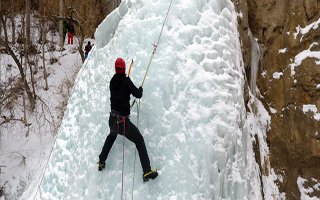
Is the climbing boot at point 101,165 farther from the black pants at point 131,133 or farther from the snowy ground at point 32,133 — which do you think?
the snowy ground at point 32,133

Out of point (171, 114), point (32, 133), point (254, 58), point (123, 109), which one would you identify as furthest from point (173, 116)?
point (32, 133)

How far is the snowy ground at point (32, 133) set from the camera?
1161 cm

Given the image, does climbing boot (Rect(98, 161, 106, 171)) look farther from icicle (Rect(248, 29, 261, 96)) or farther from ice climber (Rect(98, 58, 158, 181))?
icicle (Rect(248, 29, 261, 96))

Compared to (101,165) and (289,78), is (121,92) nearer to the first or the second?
(101,165)

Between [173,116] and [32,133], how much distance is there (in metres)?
9.60

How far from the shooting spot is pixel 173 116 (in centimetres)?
523

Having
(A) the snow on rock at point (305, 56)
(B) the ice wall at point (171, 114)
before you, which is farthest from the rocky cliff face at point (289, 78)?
(B) the ice wall at point (171, 114)

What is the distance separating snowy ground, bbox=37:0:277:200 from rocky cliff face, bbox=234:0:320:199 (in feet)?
2.73

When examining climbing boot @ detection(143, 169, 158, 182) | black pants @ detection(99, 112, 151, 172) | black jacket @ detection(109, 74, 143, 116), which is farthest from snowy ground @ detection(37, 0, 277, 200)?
black jacket @ detection(109, 74, 143, 116)

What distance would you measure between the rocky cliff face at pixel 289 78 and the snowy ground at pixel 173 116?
832mm

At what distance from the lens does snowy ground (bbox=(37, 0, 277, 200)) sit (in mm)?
5051

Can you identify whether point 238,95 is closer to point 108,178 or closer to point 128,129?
point 128,129

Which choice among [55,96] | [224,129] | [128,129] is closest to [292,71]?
[224,129]

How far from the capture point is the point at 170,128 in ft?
17.0
